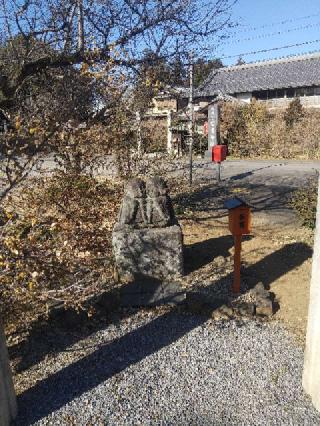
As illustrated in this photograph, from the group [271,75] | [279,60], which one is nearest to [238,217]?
[271,75]

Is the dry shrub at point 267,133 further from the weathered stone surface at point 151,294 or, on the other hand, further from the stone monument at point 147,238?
the weathered stone surface at point 151,294

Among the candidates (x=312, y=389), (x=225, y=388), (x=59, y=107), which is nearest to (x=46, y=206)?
(x=59, y=107)

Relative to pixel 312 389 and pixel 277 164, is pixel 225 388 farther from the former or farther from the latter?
pixel 277 164

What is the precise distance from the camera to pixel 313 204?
6.40 m

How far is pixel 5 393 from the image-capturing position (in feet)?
8.55

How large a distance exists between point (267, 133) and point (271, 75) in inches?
378

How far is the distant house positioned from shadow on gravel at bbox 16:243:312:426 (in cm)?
1905

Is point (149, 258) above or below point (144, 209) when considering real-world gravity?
below

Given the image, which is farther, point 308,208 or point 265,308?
point 308,208

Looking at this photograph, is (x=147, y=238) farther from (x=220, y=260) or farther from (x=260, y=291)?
(x=260, y=291)

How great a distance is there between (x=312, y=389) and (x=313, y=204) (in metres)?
4.20

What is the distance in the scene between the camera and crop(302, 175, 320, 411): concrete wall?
269 cm

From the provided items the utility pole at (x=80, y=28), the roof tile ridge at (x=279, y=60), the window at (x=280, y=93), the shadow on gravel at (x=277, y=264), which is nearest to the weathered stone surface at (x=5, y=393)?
the shadow on gravel at (x=277, y=264)

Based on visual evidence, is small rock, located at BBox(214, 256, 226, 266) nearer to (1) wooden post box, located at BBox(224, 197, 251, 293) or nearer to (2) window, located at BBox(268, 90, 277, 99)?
(1) wooden post box, located at BBox(224, 197, 251, 293)
